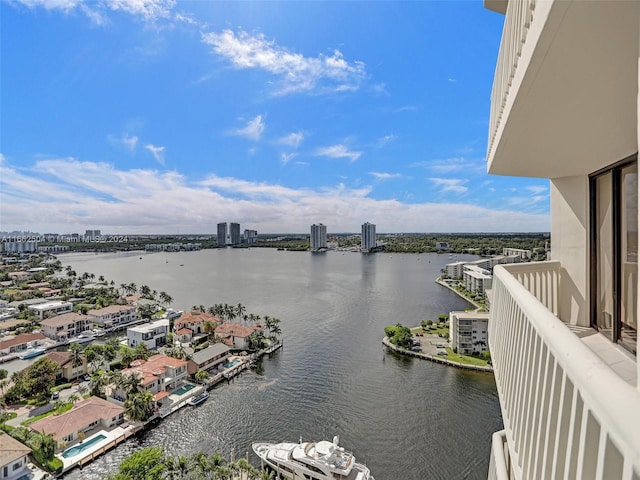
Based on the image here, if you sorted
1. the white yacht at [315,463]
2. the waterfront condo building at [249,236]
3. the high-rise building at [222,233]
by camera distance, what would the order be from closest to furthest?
the white yacht at [315,463] → the high-rise building at [222,233] → the waterfront condo building at [249,236]

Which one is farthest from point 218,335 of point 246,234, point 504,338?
point 246,234

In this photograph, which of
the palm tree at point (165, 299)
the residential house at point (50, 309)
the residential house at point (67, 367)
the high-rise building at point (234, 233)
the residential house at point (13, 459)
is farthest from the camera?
the high-rise building at point (234, 233)

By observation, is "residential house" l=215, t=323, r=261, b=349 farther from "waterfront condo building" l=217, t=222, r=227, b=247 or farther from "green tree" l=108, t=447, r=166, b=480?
"waterfront condo building" l=217, t=222, r=227, b=247

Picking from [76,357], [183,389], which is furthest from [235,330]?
[76,357]

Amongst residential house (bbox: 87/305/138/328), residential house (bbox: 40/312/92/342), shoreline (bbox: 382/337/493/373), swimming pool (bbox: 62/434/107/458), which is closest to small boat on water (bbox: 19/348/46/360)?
residential house (bbox: 40/312/92/342)

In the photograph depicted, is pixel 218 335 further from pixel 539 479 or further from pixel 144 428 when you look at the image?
pixel 539 479

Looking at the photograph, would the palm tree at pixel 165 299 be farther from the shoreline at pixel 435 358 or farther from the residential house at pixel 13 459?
the residential house at pixel 13 459

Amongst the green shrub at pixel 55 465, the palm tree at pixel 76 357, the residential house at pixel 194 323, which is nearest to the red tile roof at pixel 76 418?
the green shrub at pixel 55 465
